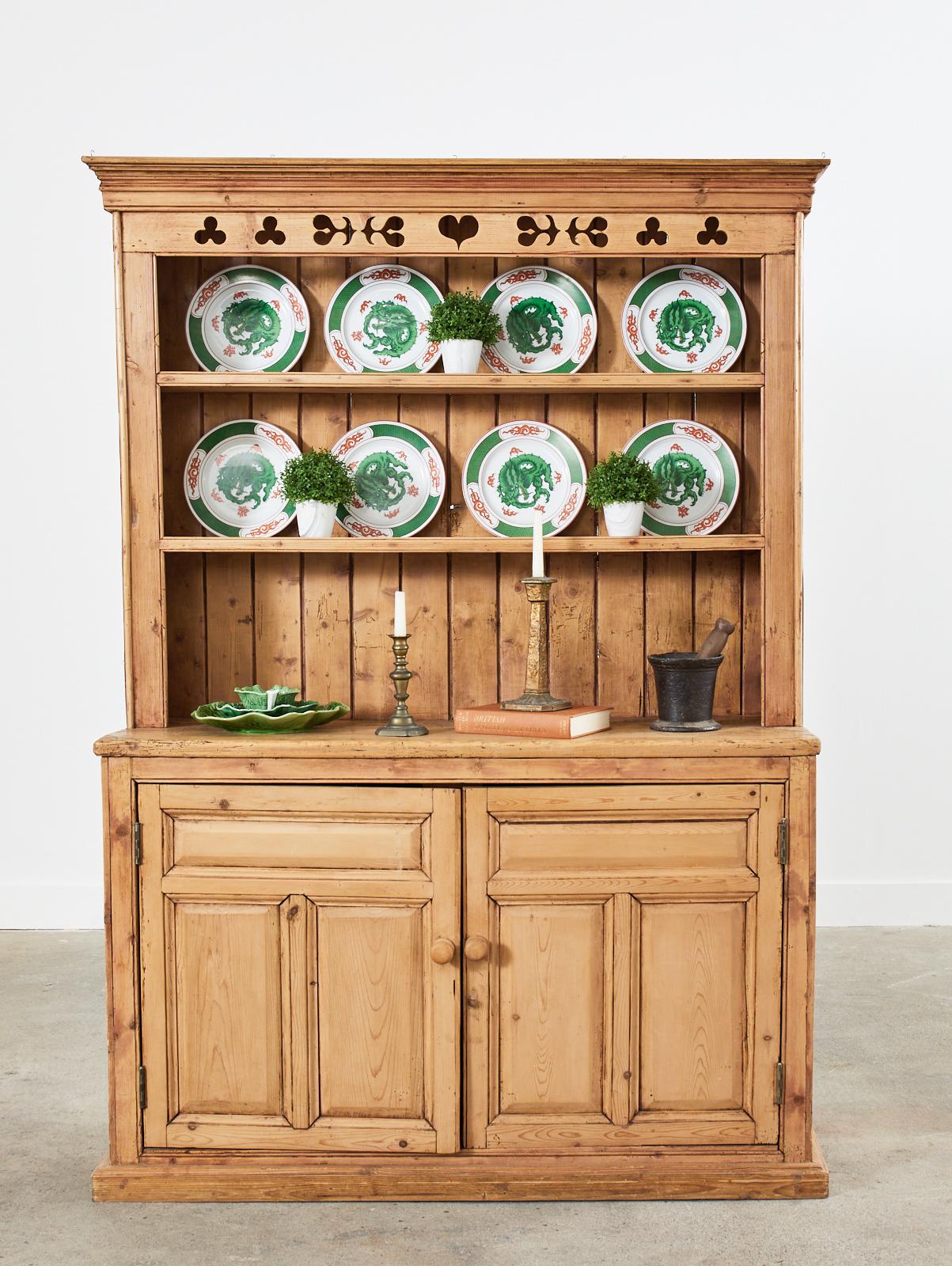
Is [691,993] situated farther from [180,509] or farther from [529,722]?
[180,509]

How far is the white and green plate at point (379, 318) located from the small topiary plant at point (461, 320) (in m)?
0.14

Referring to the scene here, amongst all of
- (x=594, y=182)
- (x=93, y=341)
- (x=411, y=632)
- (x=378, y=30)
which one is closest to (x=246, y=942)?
(x=411, y=632)

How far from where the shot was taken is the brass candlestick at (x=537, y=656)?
101 inches

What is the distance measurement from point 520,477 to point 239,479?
0.69m

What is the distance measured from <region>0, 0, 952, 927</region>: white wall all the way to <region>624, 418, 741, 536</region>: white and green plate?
1608mm

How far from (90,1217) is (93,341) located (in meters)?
3.04

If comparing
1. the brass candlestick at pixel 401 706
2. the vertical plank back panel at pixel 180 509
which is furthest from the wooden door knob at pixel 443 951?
the vertical plank back panel at pixel 180 509

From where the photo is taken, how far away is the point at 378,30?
418 cm

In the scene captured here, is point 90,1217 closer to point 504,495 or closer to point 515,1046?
point 515,1046

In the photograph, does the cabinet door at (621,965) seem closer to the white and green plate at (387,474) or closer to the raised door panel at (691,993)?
the raised door panel at (691,993)

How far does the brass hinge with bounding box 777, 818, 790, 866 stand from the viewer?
240 centimetres

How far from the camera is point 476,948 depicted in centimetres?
238

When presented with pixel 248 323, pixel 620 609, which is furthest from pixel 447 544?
pixel 248 323

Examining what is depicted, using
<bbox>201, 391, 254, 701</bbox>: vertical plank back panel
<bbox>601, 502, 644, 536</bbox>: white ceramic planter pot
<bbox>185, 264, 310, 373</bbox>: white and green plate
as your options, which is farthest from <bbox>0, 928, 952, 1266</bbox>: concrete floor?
<bbox>185, 264, 310, 373</bbox>: white and green plate
